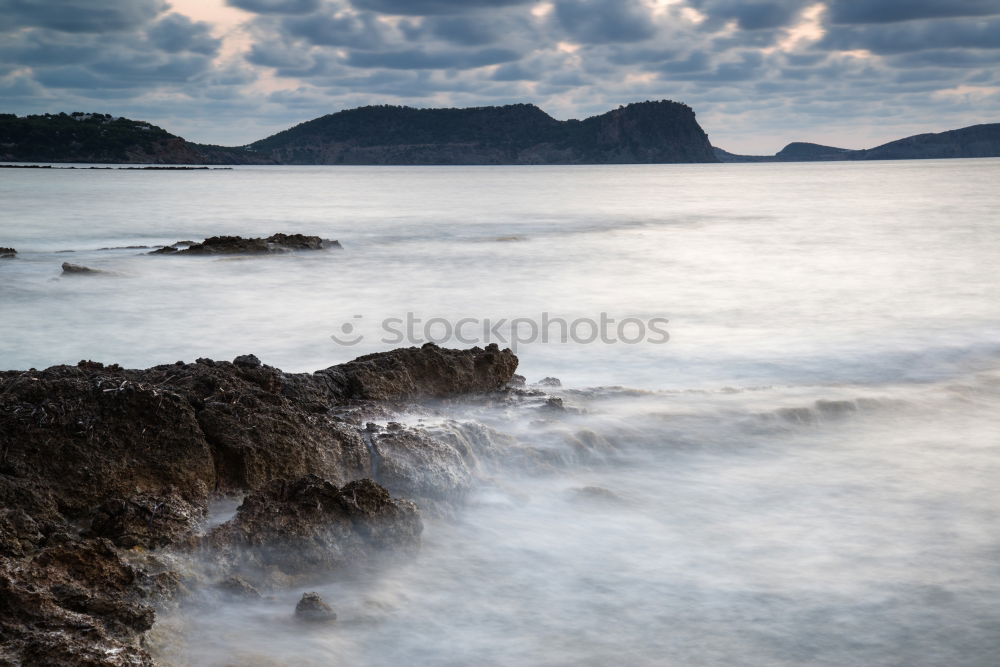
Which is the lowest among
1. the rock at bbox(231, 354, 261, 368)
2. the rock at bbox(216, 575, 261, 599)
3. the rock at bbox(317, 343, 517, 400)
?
the rock at bbox(216, 575, 261, 599)

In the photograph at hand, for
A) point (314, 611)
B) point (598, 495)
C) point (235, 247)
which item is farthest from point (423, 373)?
point (235, 247)

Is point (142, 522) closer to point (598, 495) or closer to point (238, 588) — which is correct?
point (238, 588)

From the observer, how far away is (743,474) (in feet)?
16.0

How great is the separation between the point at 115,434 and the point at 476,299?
7.57 metres

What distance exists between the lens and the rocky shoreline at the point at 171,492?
2.82 m

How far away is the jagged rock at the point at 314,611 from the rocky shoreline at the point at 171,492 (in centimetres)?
2

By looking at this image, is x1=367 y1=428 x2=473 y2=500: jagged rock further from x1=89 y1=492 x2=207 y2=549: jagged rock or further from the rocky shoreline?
x1=89 y1=492 x2=207 y2=549: jagged rock

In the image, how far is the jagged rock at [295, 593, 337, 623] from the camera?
3.22 metres

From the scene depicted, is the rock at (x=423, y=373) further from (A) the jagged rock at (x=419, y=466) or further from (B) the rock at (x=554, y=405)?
(A) the jagged rock at (x=419, y=466)

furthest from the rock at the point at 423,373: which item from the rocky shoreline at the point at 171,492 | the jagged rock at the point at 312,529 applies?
the jagged rock at the point at 312,529

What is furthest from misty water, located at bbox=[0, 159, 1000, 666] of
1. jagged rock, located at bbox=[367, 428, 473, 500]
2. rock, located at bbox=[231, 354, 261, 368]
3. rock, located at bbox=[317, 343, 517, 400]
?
rock, located at bbox=[231, 354, 261, 368]

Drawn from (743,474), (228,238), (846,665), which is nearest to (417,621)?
(846,665)

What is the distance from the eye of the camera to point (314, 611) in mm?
3234

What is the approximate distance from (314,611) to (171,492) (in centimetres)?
95
